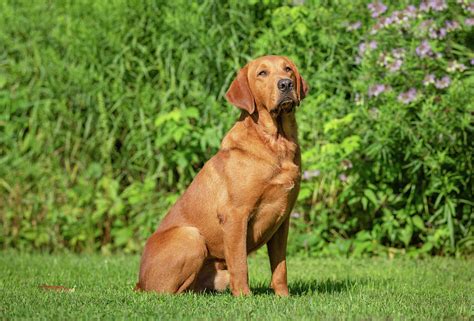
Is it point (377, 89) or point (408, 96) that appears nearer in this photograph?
point (408, 96)

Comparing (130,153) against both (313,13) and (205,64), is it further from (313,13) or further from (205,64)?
(313,13)

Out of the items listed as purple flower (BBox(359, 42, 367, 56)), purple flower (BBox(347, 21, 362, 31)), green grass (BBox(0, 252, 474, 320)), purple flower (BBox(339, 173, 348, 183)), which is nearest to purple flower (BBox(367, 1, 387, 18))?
purple flower (BBox(347, 21, 362, 31))

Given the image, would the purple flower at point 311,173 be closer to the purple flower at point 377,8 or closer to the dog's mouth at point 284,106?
the purple flower at point 377,8

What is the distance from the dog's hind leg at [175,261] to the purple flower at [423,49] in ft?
10.9

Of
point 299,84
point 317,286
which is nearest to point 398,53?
point 299,84

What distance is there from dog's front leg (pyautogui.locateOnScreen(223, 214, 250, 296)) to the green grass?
117 mm

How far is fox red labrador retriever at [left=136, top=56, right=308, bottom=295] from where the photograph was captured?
15.9 ft

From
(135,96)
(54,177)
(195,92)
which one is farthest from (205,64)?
(54,177)

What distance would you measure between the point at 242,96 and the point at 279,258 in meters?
1.07

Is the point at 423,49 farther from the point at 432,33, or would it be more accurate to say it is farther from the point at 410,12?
the point at 410,12

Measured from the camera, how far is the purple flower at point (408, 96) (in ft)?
23.7

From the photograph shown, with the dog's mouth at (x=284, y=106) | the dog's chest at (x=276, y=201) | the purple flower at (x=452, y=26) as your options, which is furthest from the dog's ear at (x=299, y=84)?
the purple flower at (x=452, y=26)

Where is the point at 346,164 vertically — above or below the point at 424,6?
below

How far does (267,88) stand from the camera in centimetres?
505
